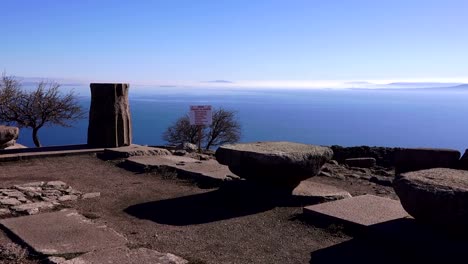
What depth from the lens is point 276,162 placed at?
6.45 m

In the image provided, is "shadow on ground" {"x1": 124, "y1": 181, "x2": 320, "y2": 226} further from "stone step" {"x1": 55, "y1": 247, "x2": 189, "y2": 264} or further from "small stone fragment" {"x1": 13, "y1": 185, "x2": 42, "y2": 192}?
"small stone fragment" {"x1": 13, "y1": 185, "x2": 42, "y2": 192}

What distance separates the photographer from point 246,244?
16.1 ft

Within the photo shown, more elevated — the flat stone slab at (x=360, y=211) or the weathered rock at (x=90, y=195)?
the flat stone slab at (x=360, y=211)

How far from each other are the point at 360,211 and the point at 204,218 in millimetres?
1957

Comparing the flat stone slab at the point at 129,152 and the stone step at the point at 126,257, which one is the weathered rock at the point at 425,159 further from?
the stone step at the point at 126,257

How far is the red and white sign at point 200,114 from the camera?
1327 centimetres

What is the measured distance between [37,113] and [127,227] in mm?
16350

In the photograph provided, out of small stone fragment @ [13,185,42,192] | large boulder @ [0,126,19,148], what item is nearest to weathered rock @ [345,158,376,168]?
small stone fragment @ [13,185,42,192]

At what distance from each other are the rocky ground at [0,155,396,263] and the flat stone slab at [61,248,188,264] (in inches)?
7.7

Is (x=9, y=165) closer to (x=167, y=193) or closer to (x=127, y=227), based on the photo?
(x=167, y=193)

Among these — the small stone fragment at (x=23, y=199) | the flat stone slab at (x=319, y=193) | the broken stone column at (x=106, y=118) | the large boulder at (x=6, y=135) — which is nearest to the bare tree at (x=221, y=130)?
the broken stone column at (x=106, y=118)

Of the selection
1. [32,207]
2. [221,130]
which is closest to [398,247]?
[32,207]

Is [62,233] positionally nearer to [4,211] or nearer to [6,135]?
[4,211]

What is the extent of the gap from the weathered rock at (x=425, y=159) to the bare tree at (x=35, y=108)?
49.5 feet
